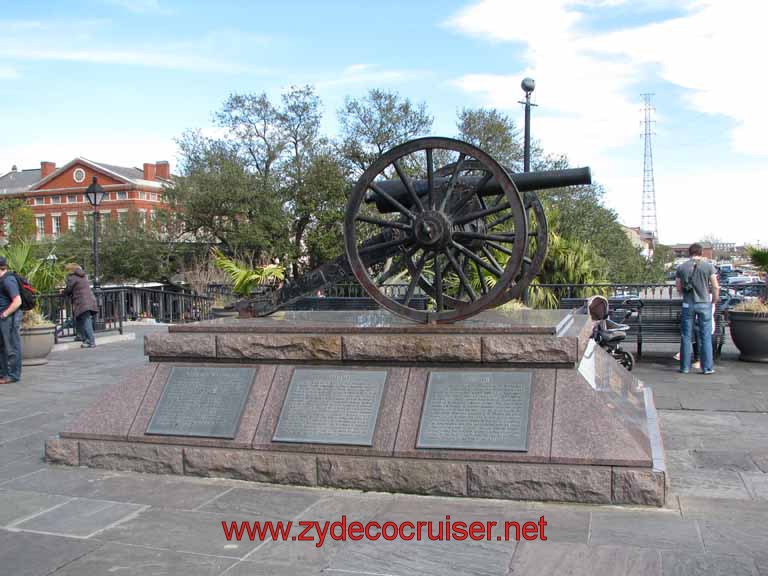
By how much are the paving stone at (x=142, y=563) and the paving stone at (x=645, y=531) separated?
1.85 meters

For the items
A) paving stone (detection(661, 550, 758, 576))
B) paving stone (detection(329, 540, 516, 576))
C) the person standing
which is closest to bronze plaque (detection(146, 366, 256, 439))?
paving stone (detection(329, 540, 516, 576))

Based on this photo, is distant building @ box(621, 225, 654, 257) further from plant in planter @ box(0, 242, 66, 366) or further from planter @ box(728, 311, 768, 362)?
plant in planter @ box(0, 242, 66, 366)

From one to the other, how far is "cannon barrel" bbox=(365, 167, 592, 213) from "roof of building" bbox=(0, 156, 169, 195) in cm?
5456

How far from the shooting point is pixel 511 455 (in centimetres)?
440

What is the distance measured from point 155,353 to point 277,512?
77.1 inches

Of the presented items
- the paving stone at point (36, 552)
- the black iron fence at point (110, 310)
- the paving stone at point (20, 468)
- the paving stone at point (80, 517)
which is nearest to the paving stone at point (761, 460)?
the paving stone at point (80, 517)

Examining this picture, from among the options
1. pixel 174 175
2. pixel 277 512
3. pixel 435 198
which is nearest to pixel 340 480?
pixel 277 512

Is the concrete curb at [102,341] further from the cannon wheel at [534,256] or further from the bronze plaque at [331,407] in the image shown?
the cannon wheel at [534,256]

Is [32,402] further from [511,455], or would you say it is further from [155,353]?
[511,455]

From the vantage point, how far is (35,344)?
10883 millimetres

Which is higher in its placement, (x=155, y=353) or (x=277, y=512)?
(x=155, y=353)

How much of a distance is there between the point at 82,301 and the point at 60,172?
6480cm

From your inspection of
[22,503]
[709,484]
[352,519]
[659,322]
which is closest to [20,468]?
[22,503]

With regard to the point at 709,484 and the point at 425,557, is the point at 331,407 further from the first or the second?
the point at 709,484
